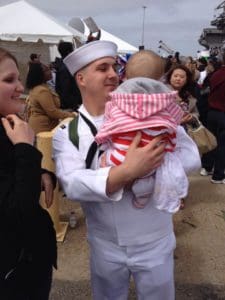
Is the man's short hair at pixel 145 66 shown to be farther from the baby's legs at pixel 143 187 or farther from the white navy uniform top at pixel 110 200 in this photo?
the baby's legs at pixel 143 187

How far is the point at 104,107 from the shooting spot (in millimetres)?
1907

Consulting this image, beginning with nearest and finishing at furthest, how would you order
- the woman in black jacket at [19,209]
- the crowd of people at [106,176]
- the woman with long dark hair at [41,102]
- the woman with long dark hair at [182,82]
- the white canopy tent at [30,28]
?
the woman in black jacket at [19,209]
the crowd of people at [106,176]
the woman with long dark hair at [182,82]
the woman with long dark hair at [41,102]
the white canopy tent at [30,28]

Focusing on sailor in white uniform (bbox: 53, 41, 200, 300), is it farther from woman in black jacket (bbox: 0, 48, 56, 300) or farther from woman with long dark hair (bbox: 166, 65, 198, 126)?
woman with long dark hair (bbox: 166, 65, 198, 126)

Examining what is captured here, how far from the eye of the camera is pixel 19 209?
1474mm

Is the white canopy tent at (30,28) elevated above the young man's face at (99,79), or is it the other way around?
the young man's face at (99,79)

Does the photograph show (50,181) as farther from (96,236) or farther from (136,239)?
(136,239)

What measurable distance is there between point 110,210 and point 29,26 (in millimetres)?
8527

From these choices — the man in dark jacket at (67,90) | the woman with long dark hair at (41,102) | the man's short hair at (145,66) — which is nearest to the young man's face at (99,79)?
the man's short hair at (145,66)

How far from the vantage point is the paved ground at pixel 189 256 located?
3297 millimetres

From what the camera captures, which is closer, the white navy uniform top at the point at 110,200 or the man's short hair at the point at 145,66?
the white navy uniform top at the point at 110,200

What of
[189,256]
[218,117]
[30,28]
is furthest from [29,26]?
[189,256]

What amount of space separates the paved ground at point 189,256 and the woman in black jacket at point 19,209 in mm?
1542

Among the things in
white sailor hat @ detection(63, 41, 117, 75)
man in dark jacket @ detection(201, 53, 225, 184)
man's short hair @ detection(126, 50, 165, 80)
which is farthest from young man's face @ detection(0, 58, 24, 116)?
man in dark jacket @ detection(201, 53, 225, 184)

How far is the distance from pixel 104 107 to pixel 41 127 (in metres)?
3.61
